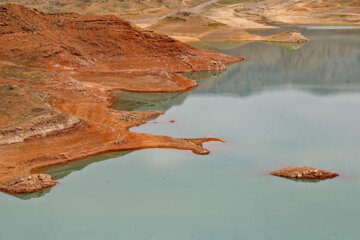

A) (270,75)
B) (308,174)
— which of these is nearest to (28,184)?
(308,174)

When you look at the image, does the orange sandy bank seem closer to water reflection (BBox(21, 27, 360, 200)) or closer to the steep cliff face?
the steep cliff face

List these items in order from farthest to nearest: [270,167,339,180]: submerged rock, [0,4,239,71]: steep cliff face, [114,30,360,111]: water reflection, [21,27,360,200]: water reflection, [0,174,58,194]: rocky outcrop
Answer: [0,4,239,71]: steep cliff face < [114,30,360,111]: water reflection < [21,27,360,200]: water reflection < [270,167,339,180]: submerged rock < [0,174,58,194]: rocky outcrop

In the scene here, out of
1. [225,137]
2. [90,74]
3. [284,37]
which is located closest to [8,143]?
[225,137]

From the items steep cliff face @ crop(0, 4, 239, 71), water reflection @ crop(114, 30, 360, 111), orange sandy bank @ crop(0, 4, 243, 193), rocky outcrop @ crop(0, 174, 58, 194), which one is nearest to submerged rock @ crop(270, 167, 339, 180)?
orange sandy bank @ crop(0, 4, 243, 193)

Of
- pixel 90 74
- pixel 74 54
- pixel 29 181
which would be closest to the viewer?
pixel 29 181

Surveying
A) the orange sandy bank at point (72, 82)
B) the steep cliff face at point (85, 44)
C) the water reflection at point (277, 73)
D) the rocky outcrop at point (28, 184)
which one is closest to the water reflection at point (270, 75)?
the water reflection at point (277, 73)

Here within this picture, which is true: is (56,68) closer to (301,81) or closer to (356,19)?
(301,81)

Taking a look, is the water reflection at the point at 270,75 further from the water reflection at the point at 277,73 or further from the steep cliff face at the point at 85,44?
the steep cliff face at the point at 85,44

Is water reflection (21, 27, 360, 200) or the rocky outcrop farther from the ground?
the rocky outcrop

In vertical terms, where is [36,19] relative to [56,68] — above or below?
above
